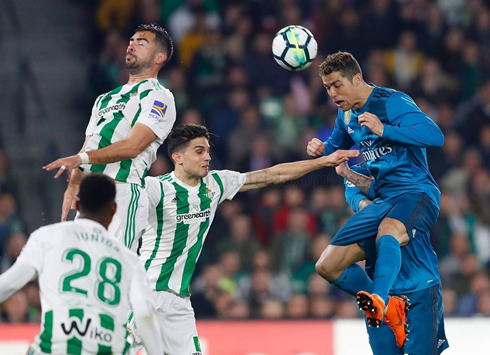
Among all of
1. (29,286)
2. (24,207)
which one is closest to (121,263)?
(29,286)

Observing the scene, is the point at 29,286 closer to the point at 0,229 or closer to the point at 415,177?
the point at 0,229

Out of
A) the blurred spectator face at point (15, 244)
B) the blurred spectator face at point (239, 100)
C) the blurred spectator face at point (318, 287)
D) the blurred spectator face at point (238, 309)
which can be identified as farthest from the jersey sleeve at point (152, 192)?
the blurred spectator face at point (239, 100)

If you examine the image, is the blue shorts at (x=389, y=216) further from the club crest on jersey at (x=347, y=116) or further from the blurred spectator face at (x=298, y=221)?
the blurred spectator face at (x=298, y=221)

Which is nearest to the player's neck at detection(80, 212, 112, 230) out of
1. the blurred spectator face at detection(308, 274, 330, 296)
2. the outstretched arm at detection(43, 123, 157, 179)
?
the outstretched arm at detection(43, 123, 157, 179)

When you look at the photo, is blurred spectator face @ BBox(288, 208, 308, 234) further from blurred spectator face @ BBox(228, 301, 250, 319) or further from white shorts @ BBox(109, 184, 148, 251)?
white shorts @ BBox(109, 184, 148, 251)

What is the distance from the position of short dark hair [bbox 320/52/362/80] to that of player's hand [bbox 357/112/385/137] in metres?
0.43

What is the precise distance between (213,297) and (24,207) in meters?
3.05

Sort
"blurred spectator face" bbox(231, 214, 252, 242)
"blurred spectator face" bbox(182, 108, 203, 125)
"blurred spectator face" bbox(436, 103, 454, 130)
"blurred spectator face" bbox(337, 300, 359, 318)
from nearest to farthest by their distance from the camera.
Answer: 1. "blurred spectator face" bbox(337, 300, 359, 318)
2. "blurred spectator face" bbox(231, 214, 252, 242)
3. "blurred spectator face" bbox(182, 108, 203, 125)
4. "blurred spectator face" bbox(436, 103, 454, 130)

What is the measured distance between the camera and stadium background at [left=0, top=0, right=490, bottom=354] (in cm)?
987

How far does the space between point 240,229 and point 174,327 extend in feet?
14.2

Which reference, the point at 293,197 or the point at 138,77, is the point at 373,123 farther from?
the point at 293,197

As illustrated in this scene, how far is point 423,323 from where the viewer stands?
5.81 meters

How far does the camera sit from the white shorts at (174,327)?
19.4 ft

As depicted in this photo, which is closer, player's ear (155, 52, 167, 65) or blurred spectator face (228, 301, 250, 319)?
player's ear (155, 52, 167, 65)
